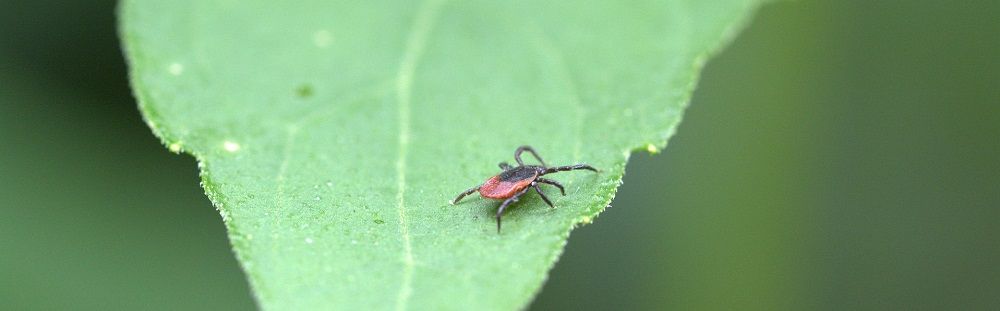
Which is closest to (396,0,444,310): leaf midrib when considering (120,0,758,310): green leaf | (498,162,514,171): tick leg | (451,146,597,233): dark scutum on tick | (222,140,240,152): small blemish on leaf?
(120,0,758,310): green leaf

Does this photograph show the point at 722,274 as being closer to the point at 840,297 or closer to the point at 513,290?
the point at 840,297

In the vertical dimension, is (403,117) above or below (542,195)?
below

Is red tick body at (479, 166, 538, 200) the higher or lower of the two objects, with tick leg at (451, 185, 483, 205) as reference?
higher

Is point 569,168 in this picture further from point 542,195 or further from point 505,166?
point 505,166

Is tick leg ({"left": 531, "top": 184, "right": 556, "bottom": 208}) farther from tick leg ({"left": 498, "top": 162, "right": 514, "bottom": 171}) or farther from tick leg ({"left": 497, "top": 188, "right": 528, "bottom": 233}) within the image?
tick leg ({"left": 498, "top": 162, "right": 514, "bottom": 171})

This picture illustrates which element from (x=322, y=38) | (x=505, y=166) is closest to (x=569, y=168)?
(x=505, y=166)

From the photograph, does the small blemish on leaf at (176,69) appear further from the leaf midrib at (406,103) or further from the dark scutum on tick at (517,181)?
the dark scutum on tick at (517,181)
